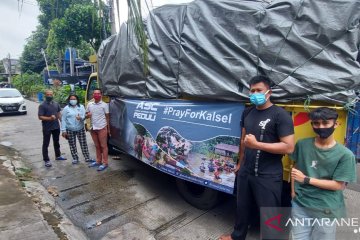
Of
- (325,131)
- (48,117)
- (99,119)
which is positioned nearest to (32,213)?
(99,119)

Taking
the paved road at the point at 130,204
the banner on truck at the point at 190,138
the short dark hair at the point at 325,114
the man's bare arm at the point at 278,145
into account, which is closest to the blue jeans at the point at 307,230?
the man's bare arm at the point at 278,145

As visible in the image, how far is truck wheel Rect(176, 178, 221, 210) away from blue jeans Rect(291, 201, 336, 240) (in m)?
1.34

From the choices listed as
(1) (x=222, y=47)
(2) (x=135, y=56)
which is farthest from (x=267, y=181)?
(2) (x=135, y=56)

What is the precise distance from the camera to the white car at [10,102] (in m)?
13.1

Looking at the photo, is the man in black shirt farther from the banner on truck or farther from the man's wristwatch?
the man's wristwatch

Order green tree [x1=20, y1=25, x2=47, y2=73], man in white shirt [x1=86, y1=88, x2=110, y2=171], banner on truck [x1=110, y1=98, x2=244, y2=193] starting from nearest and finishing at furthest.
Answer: banner on truck [x1=110, y1=98, x2=244, y2=193]
man in white shirt [x1=86, y1=88, x2=110, y2=171]
green tree [x1=20, y1=25, x2=47, y2=73]

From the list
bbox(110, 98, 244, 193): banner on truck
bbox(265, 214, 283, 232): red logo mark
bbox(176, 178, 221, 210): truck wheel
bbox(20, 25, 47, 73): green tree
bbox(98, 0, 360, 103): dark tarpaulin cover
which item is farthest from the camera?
bbox(20, 25, 47, 73): green tree

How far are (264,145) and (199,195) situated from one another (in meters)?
1.71

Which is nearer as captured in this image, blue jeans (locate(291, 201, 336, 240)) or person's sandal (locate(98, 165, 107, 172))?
blue jeans (locate(291, 201, 336, 240))

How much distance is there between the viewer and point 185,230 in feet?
10.8

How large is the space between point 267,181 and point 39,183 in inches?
156

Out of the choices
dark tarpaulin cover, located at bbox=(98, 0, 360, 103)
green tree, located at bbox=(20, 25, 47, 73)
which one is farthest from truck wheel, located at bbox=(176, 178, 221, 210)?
green tree, located at bbox=(20, 25, 47, 73)

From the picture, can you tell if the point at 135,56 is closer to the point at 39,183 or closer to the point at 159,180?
the point at 159,180

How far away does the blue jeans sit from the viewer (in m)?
2.00
